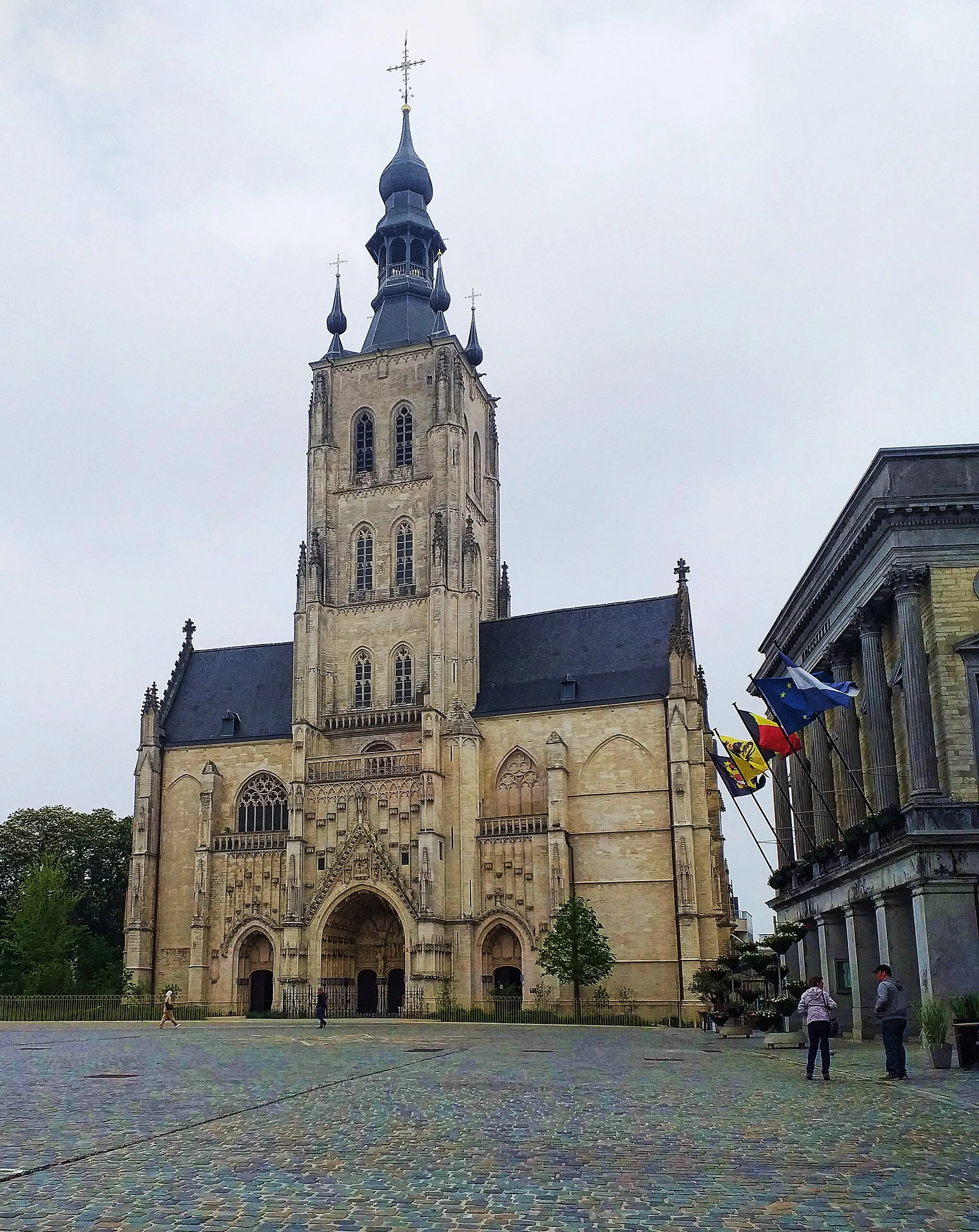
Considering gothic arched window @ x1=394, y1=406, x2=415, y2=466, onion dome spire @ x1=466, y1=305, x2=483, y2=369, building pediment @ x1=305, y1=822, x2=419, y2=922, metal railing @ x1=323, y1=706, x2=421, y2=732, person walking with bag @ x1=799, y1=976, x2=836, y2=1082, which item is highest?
onion dome spire @ x1=466, y1=305, x2=483, y2=369

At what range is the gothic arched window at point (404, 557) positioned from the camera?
62875 millimetres

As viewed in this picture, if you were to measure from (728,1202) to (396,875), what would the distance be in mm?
47329

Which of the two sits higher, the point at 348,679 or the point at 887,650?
the point at 348,679

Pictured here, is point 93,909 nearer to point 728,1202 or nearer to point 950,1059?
point 950,1059

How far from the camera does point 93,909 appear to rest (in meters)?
70.7

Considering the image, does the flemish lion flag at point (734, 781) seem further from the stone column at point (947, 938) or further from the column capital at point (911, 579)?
the stone column at point (947, 938)

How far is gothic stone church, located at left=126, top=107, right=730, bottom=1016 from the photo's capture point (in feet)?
179

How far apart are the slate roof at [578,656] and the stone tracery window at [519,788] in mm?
2416

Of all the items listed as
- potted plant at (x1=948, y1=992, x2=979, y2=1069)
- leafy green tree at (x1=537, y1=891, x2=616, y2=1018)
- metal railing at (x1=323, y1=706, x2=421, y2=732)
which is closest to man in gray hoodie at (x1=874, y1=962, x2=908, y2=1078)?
potted plant at (x1=948, y1=992, x2=979, y2=1069)

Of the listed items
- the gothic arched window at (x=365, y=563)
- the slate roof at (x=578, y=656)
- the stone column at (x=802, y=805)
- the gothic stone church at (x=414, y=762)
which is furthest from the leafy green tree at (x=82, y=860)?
the stone column at (x=802, y=805)

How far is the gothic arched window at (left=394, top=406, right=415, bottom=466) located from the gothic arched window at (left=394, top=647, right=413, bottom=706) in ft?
34.5

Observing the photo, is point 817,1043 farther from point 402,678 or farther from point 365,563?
point 365,563

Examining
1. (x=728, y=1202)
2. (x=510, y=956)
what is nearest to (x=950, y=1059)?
(x=728, y=1202)

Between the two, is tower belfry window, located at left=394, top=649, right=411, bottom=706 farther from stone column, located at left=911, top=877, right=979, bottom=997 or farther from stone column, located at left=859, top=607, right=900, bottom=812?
stone column, located at left=911, top=877, right=979, bottom=997
